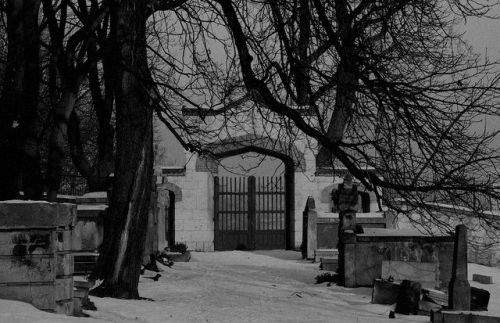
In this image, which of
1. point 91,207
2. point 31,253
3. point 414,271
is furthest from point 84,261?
point 31,253

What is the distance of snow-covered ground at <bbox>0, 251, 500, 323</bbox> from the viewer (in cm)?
776

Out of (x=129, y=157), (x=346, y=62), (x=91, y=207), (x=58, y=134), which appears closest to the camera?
(x=346, y=62)

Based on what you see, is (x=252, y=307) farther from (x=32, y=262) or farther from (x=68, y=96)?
(x=68, y=96)

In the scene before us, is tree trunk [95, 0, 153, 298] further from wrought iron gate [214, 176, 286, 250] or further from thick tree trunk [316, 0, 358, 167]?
wrought iron gate [214, 176, 286, 250]

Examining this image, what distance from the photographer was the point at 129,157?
967cm

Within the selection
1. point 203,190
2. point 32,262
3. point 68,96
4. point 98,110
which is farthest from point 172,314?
point 203,190

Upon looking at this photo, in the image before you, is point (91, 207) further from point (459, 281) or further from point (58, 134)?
point (459, 281)

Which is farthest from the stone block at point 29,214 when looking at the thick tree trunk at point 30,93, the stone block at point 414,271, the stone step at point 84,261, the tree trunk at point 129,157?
the stone block at point 414,271

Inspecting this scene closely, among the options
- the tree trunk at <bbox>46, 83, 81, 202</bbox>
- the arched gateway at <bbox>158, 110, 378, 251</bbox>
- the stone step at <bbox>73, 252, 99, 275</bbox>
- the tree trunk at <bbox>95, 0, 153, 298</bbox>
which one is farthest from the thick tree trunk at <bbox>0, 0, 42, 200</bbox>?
the arched gateway at <bbox>158, 110, 378, 251</bbox>

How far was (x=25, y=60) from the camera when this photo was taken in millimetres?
12719

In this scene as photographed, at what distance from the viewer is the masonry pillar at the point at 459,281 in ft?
32.8

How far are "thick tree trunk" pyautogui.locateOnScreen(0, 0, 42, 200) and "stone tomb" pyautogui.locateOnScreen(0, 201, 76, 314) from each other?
253 inches

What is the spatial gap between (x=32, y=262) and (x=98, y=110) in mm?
10372

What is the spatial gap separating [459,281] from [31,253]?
6270 mm
